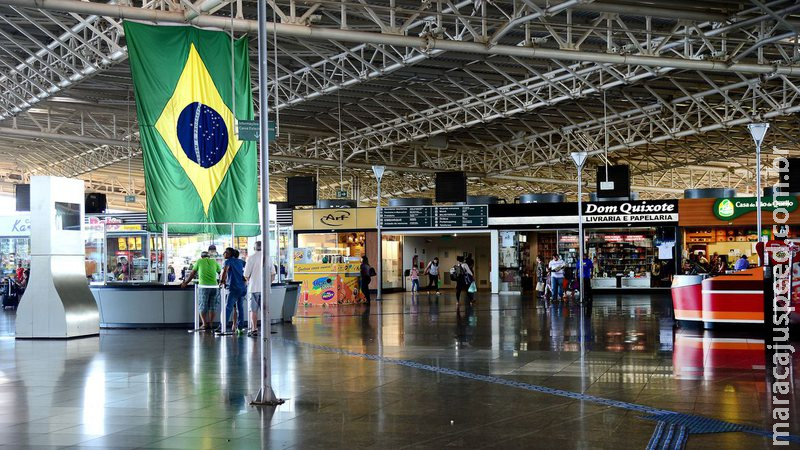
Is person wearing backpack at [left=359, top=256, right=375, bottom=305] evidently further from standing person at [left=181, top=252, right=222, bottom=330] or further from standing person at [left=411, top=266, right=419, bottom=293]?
standing person at [left=181, top=252, right=222, bottom=330]

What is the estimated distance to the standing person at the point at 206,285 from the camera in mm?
18016

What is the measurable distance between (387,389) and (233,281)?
26.6 ft

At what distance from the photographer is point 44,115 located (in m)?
43.3

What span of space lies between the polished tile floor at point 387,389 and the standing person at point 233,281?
0.94m

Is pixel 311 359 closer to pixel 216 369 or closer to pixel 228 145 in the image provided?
pixel 216 369

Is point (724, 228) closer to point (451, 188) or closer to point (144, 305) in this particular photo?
point (451, 188)

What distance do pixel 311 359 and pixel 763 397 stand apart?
244 inches

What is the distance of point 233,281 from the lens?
17.6 m

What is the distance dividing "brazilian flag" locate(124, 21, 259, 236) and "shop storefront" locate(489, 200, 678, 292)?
20408 mm

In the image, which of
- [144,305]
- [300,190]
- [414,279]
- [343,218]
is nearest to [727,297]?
[144,305]

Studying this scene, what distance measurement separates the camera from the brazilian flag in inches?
665

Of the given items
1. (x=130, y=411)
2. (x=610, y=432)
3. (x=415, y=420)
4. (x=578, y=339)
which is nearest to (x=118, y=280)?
(x=578, y=339)

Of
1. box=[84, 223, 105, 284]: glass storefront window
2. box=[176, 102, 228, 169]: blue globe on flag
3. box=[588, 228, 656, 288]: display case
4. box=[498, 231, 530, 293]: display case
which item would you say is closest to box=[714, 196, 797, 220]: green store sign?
box=[588, 228, 656, 288]: display case

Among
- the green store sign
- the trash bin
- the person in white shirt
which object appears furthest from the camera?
the green store sign
